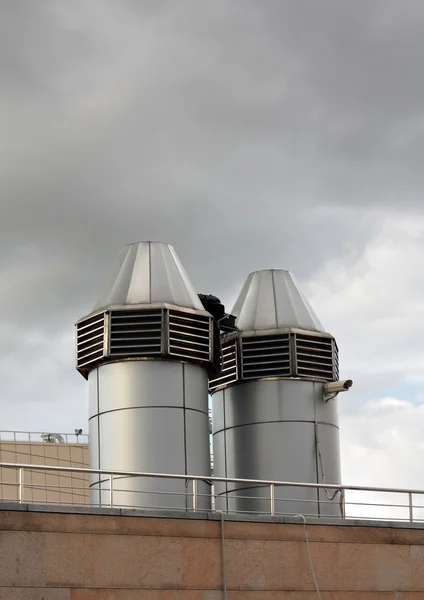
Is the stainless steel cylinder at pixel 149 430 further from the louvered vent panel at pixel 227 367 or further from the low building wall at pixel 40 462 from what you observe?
the low building wall at pixel 40 462

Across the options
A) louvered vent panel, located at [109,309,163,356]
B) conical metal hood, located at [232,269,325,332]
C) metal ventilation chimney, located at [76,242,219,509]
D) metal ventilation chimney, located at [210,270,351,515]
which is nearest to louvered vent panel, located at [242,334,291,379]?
metal ventilation chimney, located at [210,270,351,515]

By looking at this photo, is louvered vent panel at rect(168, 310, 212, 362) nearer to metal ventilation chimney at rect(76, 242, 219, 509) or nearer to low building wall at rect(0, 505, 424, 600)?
metal ventilation chimney at rect(76, 242, 219, 509)

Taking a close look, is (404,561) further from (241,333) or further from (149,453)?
(241,333)

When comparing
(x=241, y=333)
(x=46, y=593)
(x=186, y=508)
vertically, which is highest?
(x=241, y=333)

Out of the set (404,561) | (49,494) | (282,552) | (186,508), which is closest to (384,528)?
(404,561)

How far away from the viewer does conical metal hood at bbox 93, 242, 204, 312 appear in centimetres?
2673

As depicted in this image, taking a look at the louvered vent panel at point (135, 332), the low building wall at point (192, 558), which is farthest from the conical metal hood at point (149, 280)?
the low building wall at point (192, 558)

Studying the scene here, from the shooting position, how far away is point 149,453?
25.1 meters

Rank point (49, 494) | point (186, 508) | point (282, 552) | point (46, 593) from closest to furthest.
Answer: point (46, 593) < point (282, 552) < point (186, 508) < point (49, 494)

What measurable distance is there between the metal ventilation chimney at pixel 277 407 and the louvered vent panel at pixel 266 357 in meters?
0.02

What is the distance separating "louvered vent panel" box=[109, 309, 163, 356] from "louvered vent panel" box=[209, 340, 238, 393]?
12.8ft

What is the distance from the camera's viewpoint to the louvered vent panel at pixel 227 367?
29609 mm

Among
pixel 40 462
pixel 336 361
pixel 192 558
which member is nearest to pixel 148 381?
pixel 192 558

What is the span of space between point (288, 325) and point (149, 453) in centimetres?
616
